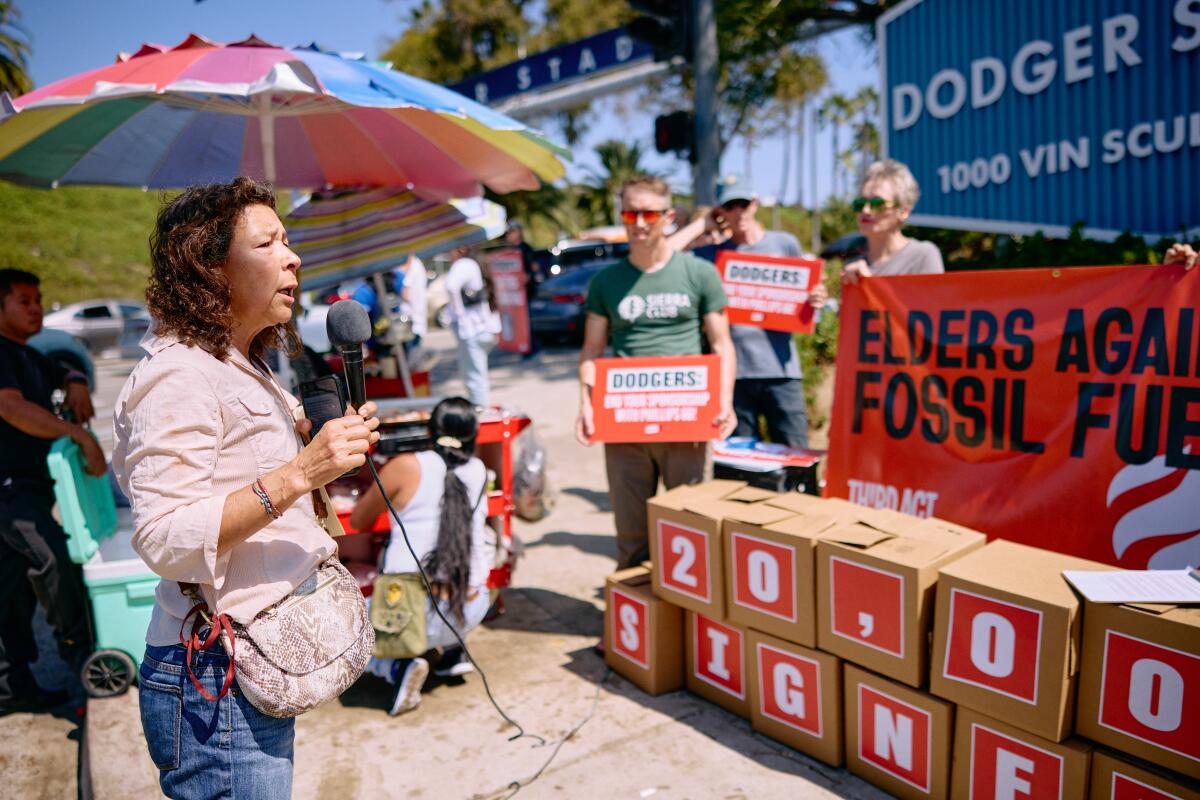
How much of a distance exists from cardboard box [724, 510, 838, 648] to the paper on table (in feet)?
2.81

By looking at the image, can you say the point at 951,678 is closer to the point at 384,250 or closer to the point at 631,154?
the point at 384,250

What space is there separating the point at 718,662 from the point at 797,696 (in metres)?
0.45

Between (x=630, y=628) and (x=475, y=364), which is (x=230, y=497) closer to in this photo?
(x=630, y=628)

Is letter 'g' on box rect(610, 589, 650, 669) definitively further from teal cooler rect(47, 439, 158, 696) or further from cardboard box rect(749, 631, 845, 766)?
teal cooler rect(47, 439, 158, 696)

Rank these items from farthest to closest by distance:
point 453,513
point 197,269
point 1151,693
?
point 453,513
point 1151,693
point 197,269

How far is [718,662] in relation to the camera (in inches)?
142

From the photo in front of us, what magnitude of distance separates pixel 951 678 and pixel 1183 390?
1466 millimetres

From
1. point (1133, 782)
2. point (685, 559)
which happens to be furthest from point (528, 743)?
point (1133, 782)

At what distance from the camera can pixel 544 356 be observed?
15297 millimetres

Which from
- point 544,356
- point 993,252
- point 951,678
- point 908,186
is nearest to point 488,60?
point 544,356

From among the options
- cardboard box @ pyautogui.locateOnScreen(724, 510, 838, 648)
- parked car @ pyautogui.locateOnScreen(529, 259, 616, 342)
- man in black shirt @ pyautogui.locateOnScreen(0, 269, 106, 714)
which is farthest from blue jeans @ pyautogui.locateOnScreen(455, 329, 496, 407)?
parked car @ pyautogui.locateOnScreen(529, 259, 616, 342)

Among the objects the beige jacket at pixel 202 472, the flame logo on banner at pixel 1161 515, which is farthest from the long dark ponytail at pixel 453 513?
the flame logo on banner at pixel 1161 515

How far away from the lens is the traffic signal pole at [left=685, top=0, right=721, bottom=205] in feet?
23.5

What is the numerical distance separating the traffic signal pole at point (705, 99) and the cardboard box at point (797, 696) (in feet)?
17.1
